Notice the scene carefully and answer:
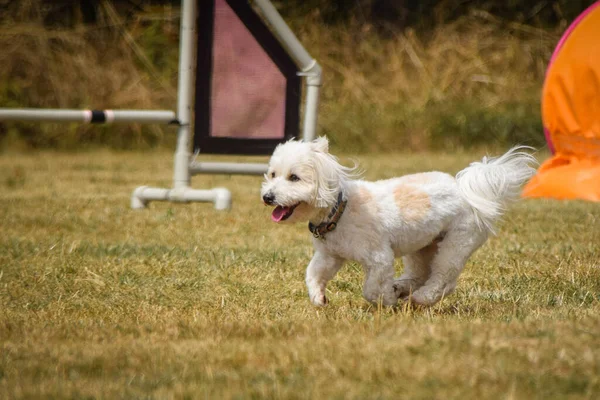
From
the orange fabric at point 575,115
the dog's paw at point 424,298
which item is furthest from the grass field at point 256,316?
the orange fabric at point 575,115

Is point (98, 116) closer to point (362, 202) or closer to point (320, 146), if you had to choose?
point (320, 146)

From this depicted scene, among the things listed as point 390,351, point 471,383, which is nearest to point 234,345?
point 390,351

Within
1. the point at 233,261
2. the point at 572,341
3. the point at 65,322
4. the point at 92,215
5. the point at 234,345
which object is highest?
the point at 572,341

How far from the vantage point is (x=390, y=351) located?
3.20 meters

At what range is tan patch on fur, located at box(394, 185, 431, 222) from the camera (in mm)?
4391

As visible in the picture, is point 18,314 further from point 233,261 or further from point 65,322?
point 233,261

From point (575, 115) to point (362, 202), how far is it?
456cm

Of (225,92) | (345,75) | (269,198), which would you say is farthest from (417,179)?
(345,75)

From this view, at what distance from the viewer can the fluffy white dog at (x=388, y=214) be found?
4.25 metres

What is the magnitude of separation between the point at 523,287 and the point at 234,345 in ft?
6.26

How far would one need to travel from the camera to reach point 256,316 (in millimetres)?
4242

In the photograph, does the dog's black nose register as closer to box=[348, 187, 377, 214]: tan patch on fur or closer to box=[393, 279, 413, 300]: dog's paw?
box=[348, 187, 377, 214]: tan patch on fur

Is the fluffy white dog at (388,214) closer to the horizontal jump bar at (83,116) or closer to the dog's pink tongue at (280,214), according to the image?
the dog's pink tongue at (280,214)

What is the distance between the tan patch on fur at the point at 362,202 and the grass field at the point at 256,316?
1.42 ft
